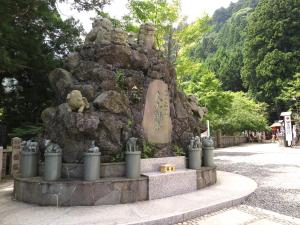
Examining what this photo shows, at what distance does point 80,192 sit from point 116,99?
226 centimetres

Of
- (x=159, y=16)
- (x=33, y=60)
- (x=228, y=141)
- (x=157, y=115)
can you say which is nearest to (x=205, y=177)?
(x=157, y=115)

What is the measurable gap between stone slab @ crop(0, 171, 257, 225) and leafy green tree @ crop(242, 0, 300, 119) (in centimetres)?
3157

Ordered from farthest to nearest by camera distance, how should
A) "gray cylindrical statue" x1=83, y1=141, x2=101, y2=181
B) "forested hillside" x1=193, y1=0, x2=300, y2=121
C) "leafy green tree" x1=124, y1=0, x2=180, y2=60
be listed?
"forested hillside" x1=193, y1=0, x2=300, y2=121, "leafy green tree" x1=124, y1=0, x2=180, y2=60, "gray cylindrical statue" x1=83, y1=141, x2=101, y2=181

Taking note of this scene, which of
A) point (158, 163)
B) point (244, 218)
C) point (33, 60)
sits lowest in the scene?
point (244, 218)

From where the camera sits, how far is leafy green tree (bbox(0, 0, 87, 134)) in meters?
10.9

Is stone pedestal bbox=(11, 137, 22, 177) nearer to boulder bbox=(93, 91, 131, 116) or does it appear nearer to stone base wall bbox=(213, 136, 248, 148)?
boulder bbox=(93, 91, 131, 116)

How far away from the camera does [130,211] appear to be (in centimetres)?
493

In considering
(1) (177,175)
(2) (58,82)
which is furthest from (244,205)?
(2) (58,82)

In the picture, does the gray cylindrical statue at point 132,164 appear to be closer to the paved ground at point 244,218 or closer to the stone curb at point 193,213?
the stone curb at point 193,213

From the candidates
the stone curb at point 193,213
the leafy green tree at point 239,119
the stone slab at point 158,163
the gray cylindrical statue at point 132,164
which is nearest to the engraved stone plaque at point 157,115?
the stone slab at point 158,163

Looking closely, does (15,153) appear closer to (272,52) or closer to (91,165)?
(91,165)

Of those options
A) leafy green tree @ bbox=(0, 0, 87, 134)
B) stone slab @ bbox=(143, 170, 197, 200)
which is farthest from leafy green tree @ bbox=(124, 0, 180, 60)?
stone slab @ bbox=(143, 170, 197, 200)

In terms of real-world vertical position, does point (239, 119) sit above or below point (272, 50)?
below

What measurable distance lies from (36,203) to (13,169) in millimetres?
5852
